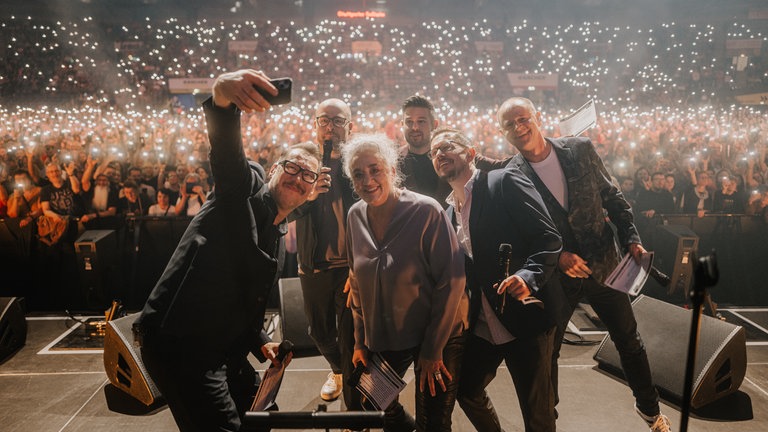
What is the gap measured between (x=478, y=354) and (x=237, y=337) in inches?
44.1

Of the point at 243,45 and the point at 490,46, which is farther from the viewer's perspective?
the point at 490,46

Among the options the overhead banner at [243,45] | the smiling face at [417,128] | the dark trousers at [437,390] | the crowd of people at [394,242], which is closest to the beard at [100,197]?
the crowd of people at [394,242]

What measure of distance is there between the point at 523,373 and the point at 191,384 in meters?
1.41

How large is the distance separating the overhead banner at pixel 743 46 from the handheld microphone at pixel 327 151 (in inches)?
1173

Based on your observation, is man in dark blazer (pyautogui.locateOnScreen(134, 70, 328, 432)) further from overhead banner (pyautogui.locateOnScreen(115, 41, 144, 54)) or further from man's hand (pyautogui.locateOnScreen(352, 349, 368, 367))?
overhead banner (pyautogui.locateOnScreen(115, 41, 144, 54))

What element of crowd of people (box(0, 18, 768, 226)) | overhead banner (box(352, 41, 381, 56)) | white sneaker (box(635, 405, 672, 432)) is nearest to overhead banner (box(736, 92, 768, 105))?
crowd of people (box(0, 18, 768, 226))

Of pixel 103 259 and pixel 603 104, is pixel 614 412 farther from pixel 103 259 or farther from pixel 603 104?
pixel 603 104

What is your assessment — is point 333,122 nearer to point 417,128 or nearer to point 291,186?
point 417,128

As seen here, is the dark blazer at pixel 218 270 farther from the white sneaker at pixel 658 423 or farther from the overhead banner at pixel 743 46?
the overhead banner at pixel 743 46

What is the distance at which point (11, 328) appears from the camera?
4.12 metres

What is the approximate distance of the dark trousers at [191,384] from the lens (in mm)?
1679

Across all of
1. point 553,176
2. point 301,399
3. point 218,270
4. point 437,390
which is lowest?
point 301,399

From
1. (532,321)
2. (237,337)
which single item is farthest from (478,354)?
(237,337)

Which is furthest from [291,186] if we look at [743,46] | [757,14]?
[757,14]
